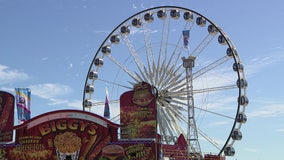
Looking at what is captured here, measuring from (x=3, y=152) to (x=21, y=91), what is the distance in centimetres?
576

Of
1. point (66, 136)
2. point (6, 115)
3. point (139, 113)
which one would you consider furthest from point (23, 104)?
point (139, 113)

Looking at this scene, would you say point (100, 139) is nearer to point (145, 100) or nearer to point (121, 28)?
point (145, 100)

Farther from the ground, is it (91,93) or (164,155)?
(91,93)

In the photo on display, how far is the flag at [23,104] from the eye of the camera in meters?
42.6

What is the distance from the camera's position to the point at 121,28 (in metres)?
47.8

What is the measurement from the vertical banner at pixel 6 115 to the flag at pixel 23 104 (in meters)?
0.61

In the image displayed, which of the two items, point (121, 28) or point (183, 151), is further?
point (121, 28)

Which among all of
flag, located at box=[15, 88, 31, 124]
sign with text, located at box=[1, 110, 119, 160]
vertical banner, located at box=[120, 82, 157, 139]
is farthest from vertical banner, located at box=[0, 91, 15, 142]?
vertical banner, located at box=[120, 82, 157, 139]

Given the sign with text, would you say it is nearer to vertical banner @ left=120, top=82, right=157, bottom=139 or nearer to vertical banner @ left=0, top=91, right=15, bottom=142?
vertical banner @ left=120, top=82, right=157, bottom=139

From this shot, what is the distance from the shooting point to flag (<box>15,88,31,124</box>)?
42566mm

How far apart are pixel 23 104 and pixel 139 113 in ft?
36.7

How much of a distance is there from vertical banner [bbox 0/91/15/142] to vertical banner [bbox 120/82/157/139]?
1001cm

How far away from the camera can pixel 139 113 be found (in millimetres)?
38562

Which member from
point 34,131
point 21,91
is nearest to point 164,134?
point 34,131
